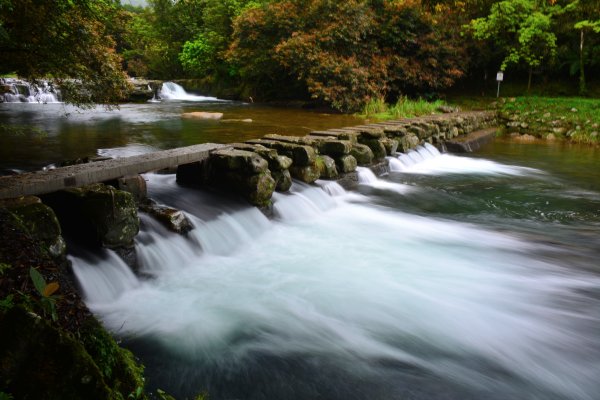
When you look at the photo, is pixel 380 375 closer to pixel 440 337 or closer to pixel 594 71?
pixel 440 337

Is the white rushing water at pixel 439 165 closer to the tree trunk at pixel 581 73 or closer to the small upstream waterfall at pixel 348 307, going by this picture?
the small upstream waterfall at pixel 348 307

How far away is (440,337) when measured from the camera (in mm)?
3877

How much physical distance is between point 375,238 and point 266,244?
A: 149 cm

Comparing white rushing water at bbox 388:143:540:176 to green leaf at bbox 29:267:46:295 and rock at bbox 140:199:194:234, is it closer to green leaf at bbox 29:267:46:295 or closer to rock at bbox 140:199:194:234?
rock at bbox 140:199:194:234

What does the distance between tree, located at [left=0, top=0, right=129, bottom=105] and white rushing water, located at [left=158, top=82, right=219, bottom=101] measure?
2155cm

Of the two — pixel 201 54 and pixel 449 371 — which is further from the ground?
pixel 201 54

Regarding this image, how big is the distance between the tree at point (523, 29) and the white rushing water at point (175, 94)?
15891mm

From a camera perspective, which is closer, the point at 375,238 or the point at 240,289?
the point at 240,289

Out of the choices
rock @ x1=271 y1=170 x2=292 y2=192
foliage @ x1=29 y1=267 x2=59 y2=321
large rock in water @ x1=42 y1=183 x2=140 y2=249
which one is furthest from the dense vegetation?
foliage @ x1=29 y1=267 x2=59 y2=321

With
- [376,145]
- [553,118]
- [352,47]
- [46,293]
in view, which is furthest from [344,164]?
[352,47]

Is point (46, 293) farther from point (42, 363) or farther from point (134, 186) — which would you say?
point (134, 186)

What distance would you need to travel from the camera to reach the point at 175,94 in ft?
97.0

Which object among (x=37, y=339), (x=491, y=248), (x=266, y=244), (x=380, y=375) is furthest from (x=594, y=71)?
(x=37, y=339)

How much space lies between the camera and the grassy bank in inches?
659
